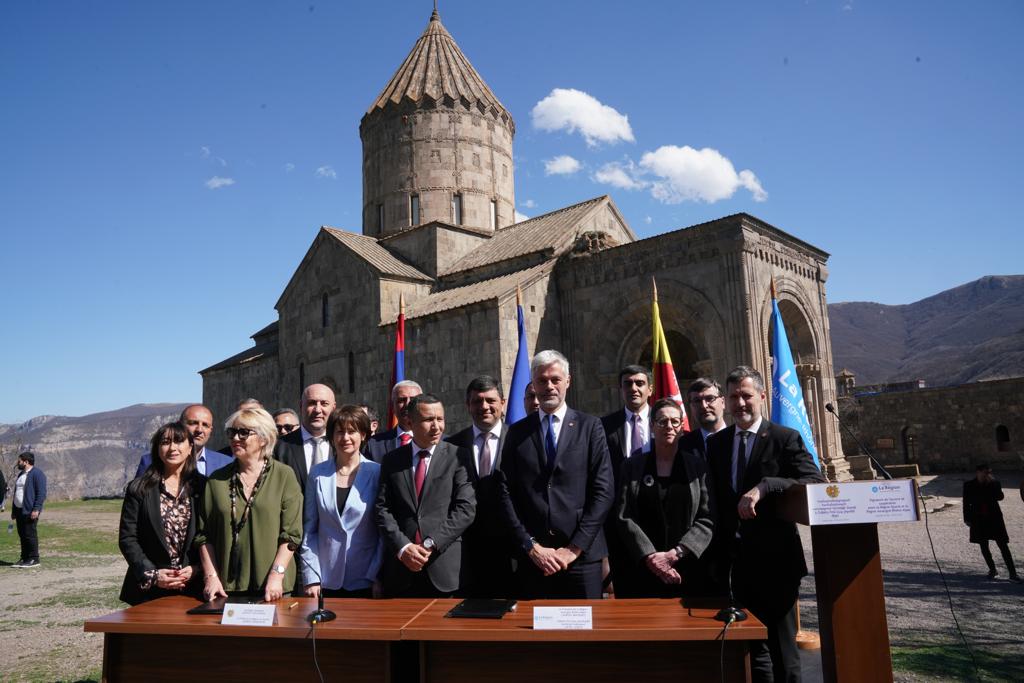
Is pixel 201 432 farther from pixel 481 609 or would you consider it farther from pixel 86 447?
pixel 86 447

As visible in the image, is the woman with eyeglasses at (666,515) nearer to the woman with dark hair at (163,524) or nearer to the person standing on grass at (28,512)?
the woman with dark hair at (163,524)

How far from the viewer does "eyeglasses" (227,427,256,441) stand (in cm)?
357

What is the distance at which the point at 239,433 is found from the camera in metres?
3.57

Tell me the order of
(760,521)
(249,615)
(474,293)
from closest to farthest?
1. (249,615)
2. (760,521)
3. (474,293)

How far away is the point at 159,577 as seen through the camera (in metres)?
3.56

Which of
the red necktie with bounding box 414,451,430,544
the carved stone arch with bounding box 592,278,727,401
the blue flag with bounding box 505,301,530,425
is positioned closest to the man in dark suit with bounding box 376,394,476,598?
the red necktie with bounding box 414,451,430,544

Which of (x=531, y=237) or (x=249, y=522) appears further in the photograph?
(x=531, y=237)

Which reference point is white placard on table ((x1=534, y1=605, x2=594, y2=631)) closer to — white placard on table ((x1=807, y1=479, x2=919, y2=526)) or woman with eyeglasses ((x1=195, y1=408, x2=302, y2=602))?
white placard on table ((x1=807, y1=479, x2=919, y2=526))

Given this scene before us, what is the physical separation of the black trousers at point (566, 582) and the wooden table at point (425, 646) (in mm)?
696

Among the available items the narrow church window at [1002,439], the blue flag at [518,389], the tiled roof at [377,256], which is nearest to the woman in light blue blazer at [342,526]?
the blue flag at [518,389]

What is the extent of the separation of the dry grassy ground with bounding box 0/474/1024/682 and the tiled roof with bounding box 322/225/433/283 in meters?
8.85

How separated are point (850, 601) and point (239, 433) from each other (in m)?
3.07

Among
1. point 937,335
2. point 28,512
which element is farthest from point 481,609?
point 937,335

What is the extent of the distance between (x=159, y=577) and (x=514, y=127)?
20.6 m
